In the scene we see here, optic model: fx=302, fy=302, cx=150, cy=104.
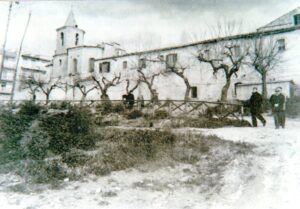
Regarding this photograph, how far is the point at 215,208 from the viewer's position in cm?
396

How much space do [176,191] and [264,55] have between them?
14.4m

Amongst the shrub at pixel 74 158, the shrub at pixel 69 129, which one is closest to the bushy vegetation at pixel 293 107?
the shrub at pixel 69 129

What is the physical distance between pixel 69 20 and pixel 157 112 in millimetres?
23023

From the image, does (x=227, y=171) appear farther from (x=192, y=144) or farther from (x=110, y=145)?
(x=110, y=145)

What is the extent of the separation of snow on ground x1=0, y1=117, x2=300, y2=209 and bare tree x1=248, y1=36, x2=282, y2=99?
37.1ft

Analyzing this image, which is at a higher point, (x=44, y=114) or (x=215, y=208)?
(x=44, y=114)

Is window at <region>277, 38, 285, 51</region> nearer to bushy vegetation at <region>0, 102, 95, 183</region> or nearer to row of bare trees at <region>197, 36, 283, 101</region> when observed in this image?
row of bare trees at <region>197, 36, 283, 101</region>

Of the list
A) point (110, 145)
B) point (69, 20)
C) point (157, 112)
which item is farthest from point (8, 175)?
point (69, 20)

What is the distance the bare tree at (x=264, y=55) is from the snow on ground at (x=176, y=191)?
1132cm

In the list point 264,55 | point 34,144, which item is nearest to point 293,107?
point 264,55

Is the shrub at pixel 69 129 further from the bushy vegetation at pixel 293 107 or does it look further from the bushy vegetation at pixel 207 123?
the bushy vegetation at pixel 293 107

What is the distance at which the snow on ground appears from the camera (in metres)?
4.07

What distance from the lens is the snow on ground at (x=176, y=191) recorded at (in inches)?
160

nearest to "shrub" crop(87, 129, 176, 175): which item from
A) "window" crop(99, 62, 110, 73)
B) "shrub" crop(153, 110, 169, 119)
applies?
"shrub" crop(153, 110, 169, 119)
